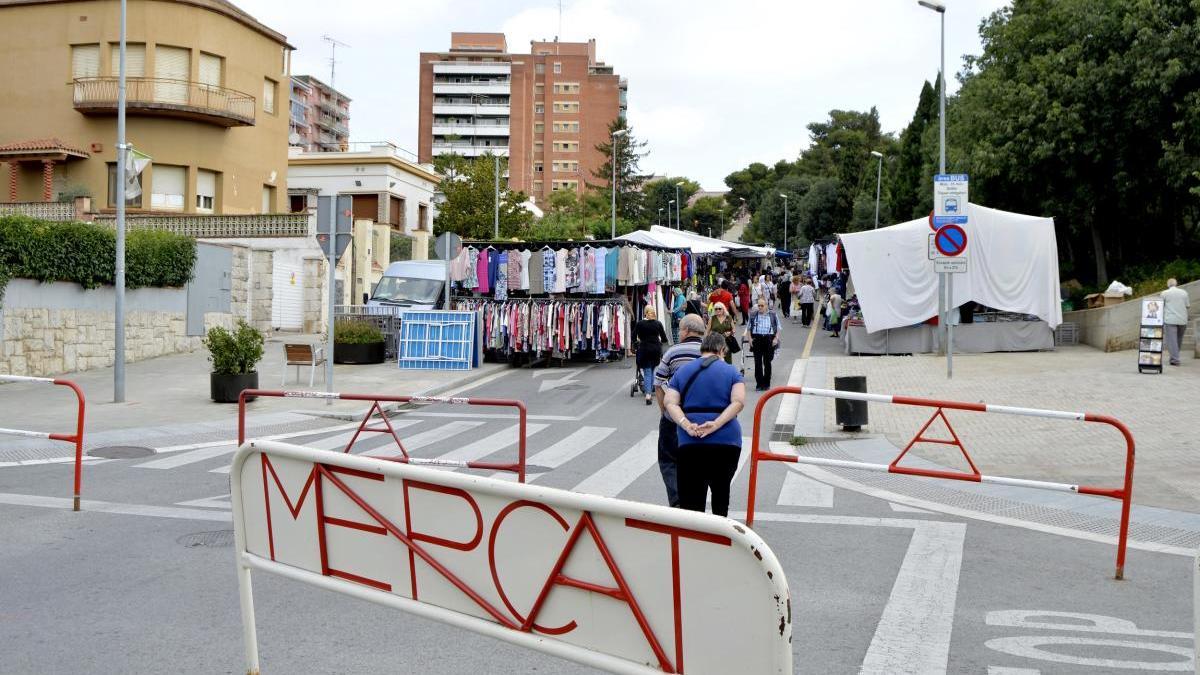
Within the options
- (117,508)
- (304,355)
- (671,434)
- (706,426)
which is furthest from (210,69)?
(706,426)

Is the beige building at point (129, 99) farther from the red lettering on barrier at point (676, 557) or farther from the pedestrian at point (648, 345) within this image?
the red lettering on barrier at point (676, 557)

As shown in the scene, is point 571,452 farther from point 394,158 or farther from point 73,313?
point 394,158

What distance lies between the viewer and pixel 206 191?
1517 inches

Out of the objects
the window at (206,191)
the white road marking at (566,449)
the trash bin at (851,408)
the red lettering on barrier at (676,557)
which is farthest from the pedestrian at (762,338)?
the window at (206,191)

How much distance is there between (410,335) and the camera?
2297 centimetres

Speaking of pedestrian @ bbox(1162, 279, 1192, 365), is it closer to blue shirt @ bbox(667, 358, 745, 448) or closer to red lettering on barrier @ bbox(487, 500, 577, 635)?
blue shirt @ bbox(667, 358, 745, 448)

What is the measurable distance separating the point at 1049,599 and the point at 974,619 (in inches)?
33.7

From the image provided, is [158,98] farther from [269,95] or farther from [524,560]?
[524,560]

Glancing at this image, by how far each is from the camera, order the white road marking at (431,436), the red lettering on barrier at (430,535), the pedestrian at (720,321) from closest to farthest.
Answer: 1. the red lettering on barrier at (430,535)
2. the white road marking at (431,436)
3. the pedestrian at (720,321)

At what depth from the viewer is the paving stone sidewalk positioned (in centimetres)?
1170

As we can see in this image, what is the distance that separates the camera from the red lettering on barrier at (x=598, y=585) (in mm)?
3330

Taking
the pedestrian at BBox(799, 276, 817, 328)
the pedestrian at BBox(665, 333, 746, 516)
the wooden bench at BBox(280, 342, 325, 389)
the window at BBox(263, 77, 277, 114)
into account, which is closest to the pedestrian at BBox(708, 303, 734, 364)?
the wooden bench at BBox(280, 342, 325, 389)

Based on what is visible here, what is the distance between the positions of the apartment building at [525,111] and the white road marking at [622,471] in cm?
10283

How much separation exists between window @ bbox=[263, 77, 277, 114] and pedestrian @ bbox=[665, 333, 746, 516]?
121 ft
